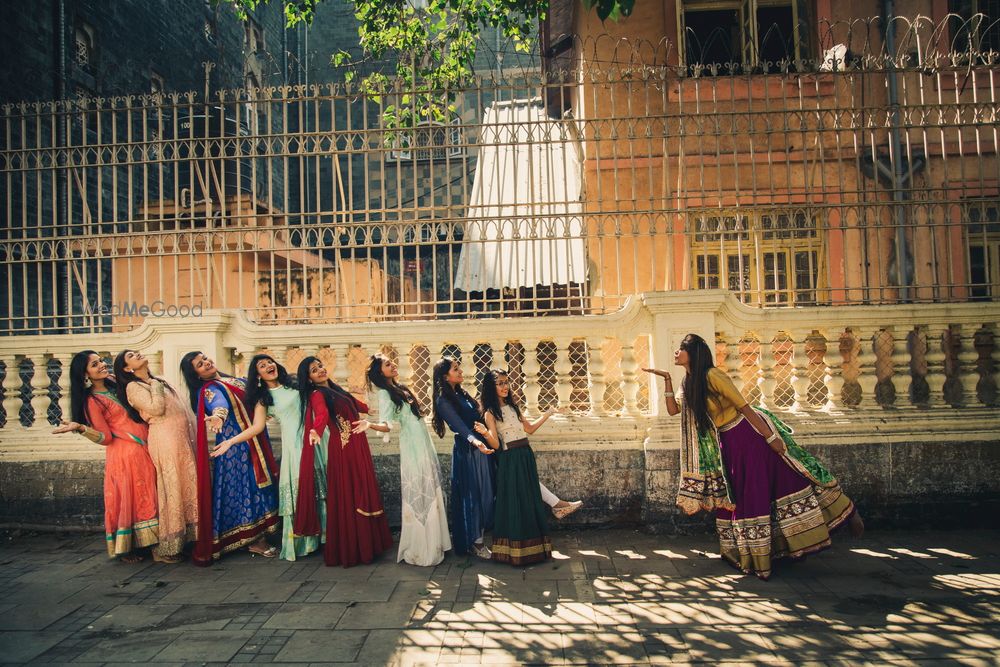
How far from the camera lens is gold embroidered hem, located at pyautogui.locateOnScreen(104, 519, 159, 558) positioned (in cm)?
518

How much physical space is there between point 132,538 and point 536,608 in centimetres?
302

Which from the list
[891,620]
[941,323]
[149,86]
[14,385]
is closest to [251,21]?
[149,86]

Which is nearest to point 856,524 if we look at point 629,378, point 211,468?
point 629,378

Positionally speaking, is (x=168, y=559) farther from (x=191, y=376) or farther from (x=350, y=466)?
(x=350, y=466)

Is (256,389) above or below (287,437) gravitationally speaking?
above

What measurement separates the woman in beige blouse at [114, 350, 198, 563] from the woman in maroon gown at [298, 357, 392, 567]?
927mm

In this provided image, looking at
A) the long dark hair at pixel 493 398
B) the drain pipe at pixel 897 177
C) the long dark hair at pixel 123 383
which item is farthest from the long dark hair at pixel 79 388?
the drain pipe at pixel 897 177

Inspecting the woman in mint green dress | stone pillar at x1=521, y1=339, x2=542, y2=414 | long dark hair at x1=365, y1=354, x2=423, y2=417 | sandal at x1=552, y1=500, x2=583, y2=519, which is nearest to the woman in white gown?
long dark hair at x1=365, y1=354, x2=423, y2=417

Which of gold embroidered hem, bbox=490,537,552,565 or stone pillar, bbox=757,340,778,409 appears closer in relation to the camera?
gold embroidered hem, bbox=490,537,552,565

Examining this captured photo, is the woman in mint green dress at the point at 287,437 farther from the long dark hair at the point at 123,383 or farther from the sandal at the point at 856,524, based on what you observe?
the sandal at the point at 856,524

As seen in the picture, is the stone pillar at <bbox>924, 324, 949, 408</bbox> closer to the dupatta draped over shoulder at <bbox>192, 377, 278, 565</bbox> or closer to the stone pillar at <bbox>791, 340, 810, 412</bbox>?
the stone pillar at <bbox>791, 340, 810, 412</bbox>

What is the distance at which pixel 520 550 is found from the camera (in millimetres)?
4879

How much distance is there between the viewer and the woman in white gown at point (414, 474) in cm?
499

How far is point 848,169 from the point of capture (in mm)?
8867
